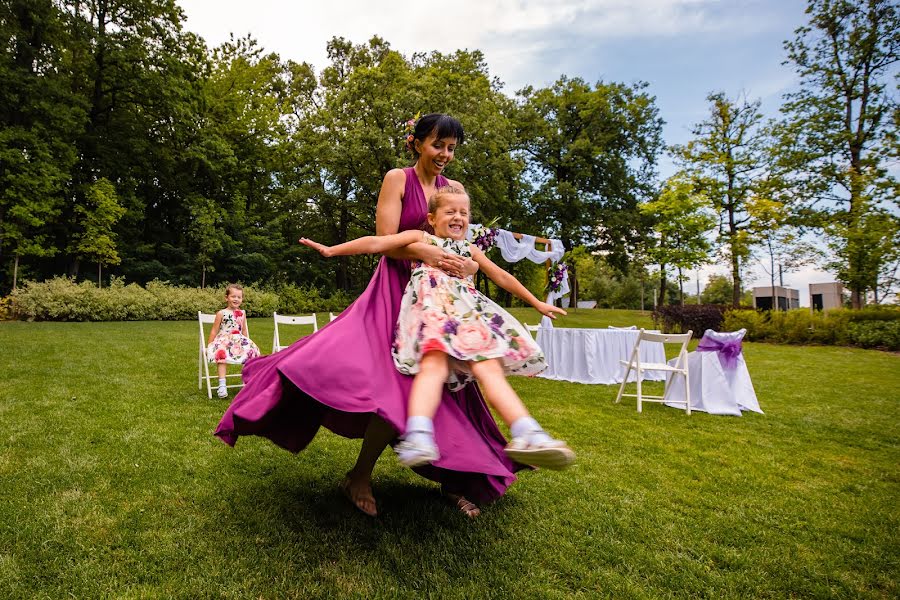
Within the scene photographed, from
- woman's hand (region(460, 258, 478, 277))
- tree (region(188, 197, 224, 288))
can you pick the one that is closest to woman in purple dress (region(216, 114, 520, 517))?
woman's hand (region(460, 258, 478, 277))

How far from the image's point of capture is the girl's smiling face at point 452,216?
7.95 ft

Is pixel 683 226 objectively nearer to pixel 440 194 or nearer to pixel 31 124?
pixel 440 194

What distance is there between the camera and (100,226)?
71.3 feet

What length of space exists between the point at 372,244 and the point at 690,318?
19524mm

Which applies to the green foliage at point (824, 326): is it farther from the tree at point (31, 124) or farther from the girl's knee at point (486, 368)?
the tree at point (31, 124)

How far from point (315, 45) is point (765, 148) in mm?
24736

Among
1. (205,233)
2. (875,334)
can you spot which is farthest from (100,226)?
(875,334)

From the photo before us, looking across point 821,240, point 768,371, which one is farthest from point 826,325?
point 768,371

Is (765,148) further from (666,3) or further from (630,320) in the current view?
(666,3)

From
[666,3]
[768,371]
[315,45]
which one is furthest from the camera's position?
[315,45]

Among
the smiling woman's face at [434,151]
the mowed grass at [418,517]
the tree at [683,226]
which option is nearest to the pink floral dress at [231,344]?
the mowed grass at [418,517]

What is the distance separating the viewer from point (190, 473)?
3.42m

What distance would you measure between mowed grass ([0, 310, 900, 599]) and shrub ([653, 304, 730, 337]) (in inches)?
564

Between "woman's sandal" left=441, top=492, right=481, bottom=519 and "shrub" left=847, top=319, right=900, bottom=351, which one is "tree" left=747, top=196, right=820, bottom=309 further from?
"woman's sandal" left=441, top=492, right=481, bottom=519
